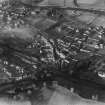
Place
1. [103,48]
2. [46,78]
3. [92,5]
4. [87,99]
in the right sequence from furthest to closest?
[92,5] → [103,48] → [46,78] → [87,99]

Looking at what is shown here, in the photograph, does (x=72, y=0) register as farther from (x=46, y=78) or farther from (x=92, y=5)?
(x=46, y=78)

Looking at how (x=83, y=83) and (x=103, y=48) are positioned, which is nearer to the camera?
(x=83, y=83)

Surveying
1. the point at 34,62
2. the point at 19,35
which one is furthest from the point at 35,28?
the point at 34,62

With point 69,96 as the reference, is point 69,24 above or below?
above

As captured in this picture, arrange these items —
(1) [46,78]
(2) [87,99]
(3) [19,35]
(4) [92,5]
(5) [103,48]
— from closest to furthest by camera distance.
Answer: (2) [87,99]
(1) [46,78]
(5) [103,48]
(3) [19,35]
(4) [92,5]

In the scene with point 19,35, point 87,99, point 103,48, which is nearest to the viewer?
point 87,99

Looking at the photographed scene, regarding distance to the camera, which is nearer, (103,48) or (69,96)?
(69,96)

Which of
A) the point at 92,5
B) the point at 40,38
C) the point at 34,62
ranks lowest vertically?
the point at 34,62

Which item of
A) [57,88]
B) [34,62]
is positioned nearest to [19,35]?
[34,62]

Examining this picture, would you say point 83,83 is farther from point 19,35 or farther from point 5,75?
point 19,35
